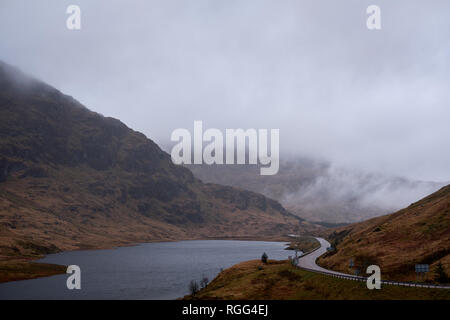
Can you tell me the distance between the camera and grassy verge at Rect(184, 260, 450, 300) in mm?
64750

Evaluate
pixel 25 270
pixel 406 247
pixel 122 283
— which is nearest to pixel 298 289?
pixel 406 247

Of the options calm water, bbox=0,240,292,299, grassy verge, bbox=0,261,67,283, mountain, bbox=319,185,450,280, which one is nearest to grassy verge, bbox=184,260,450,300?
mountain, bbox=319,185,450,280

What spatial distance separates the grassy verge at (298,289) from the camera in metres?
64.8

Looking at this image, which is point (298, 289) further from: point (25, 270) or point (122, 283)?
point (25, 270)

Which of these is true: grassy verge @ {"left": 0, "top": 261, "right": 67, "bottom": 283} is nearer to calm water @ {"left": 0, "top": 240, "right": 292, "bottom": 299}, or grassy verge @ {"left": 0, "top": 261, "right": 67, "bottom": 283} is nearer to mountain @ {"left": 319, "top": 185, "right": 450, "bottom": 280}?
calm water @ {"left": 0, "top": 240, "right": 292, "bottom": 299}

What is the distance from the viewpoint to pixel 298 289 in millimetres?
80812

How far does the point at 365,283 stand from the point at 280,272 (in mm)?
26497

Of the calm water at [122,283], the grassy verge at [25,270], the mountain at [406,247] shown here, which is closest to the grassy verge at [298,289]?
the mountain at [406,247]
